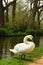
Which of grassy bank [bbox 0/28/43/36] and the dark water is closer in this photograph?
the dark water

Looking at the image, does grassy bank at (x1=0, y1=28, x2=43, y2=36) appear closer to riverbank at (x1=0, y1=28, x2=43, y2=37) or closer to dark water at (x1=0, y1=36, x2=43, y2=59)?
riverbank at (x1=0, y1=28, x2=43, y2=37)

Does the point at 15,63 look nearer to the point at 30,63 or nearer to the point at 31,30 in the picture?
the point at 30,63

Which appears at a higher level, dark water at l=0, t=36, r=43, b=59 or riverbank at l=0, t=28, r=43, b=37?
dark water at l=0, t=36, r=43, b=59

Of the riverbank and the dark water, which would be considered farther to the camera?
the riverbank

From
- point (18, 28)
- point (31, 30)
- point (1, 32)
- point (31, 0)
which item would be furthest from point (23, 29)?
point (31, 0)

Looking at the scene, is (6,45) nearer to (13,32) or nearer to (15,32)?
(13,32)

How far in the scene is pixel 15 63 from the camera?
331 inches

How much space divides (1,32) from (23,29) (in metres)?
7.94

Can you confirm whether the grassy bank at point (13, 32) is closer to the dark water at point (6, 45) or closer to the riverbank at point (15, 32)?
the riverbank at point (15, 32)

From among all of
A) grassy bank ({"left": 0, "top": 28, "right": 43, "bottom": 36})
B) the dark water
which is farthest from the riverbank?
the dark water

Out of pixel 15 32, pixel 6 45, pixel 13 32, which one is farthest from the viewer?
pixel 15 32

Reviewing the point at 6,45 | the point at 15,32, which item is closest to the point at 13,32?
the point at 15,32

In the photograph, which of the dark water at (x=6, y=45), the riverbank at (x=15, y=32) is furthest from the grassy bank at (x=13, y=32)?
the dark water at (x=6, y=45)

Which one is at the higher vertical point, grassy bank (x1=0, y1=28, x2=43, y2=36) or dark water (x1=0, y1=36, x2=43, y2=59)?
dark water (x1=0, y1=36, x2=43, y2=59)
